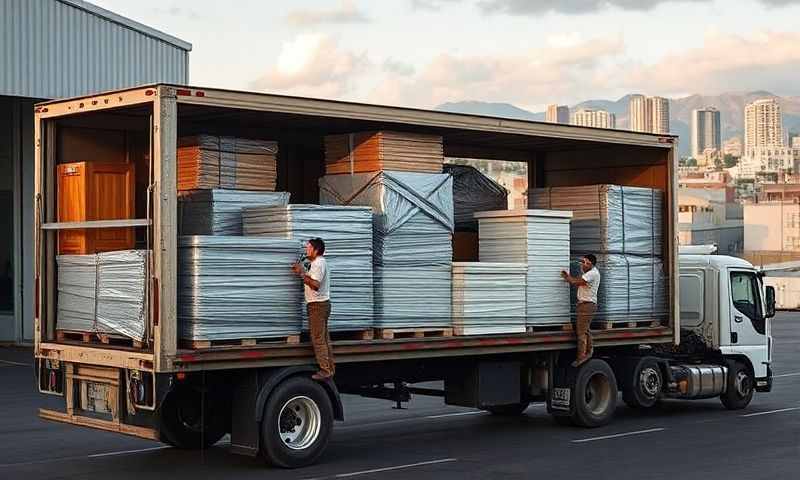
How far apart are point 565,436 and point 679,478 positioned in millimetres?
3260

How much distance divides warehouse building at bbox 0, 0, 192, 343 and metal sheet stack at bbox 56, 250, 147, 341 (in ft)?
44.6

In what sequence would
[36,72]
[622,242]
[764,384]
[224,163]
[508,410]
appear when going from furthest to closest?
1. [36,72]
2. [764,384]
3. [508,410]
4. [622,242]
5. [224,163]

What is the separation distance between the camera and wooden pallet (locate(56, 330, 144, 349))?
40.1ft

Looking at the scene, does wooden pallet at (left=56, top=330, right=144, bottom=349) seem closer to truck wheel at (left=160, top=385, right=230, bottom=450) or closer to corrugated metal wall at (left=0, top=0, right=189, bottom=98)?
truck wheel at (left=160, top=385, right=230, bottom=450)

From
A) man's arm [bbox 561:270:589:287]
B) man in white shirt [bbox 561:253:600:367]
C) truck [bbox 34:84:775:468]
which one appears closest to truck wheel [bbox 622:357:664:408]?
truck [bbox 34:84:775:468]

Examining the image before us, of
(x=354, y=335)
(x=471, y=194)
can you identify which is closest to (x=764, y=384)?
(x=471, y=194)

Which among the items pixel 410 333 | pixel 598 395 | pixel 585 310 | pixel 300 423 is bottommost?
pixel 598 395

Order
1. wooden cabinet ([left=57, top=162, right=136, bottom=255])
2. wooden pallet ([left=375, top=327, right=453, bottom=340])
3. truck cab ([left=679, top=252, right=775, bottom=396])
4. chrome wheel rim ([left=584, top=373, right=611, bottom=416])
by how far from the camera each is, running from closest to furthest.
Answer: wooden cabinet ([left=57, top=162, right=136, bottom=255])
wooden pallet ([left=375, top=327, right=453, bottom=340])
chrome wheel rim ([left=584, top=373, right=611, bottom=416])
truck cab ([left=679, top=252, right=775, bottom=396])

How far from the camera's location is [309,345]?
12586 mm

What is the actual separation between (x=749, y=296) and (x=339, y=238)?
7779 millimetres

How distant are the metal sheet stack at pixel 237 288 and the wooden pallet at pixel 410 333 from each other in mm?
1064

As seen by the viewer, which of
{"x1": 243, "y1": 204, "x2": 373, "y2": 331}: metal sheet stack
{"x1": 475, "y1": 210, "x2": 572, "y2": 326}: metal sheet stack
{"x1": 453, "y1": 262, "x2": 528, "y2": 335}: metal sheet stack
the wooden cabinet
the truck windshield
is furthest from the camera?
the truck windshield

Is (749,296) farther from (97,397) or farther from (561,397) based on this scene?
(97,397)

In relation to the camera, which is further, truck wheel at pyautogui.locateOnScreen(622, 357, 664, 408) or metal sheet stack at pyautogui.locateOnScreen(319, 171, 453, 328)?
truck wheel at pyautogui.locateOnScreen(622, 357, 664, 408)
